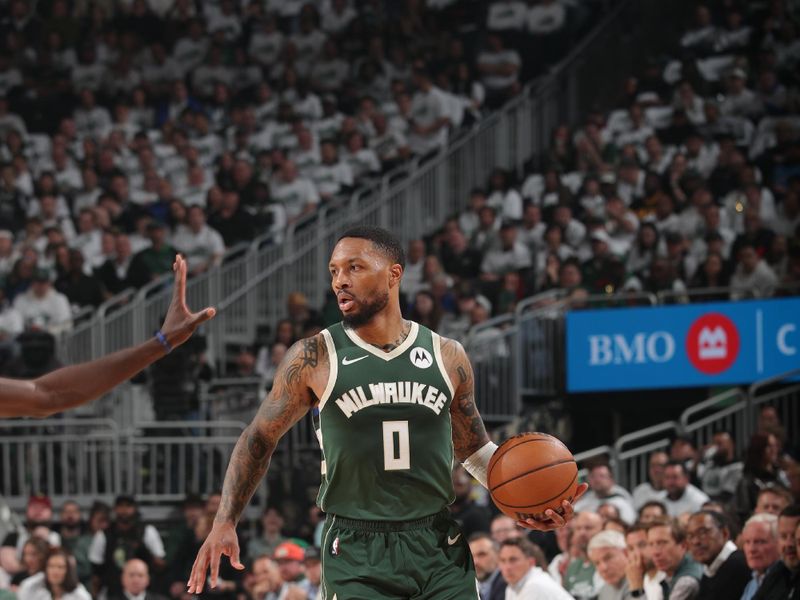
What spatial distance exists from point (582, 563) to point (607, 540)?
3.24 feet

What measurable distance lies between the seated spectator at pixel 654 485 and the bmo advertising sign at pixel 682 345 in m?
2.29

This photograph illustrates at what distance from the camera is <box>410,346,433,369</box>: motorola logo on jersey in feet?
21.1

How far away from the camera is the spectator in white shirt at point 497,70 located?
2172 cm

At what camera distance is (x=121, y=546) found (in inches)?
579

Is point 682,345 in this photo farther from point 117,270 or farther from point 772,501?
point 117,270

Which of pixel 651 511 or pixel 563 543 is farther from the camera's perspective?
pixel 563 543

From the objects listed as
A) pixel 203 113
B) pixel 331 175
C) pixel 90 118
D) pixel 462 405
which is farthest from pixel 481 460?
pixel 90 118

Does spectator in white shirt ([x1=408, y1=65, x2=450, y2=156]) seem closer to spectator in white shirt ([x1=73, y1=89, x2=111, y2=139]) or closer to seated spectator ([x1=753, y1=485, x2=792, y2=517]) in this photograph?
spectator in white shirt ([x1=73, y1=89, x2=111, y2=139])

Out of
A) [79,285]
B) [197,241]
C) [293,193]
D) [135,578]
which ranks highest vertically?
[293,193]

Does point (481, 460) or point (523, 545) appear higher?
point (481, 460)

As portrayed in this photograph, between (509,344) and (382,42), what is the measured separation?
8.11 meters

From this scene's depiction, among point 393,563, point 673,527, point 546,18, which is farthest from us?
point 546,18

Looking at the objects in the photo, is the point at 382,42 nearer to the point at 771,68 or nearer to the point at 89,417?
the point at 771,68

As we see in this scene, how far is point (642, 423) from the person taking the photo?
1688 cm
